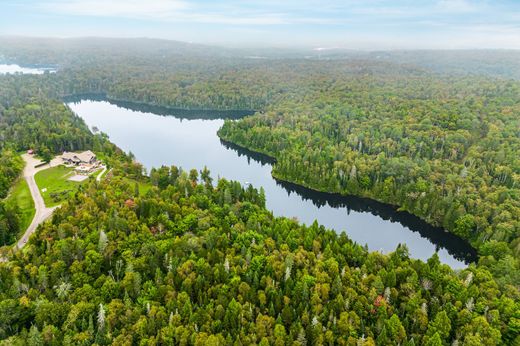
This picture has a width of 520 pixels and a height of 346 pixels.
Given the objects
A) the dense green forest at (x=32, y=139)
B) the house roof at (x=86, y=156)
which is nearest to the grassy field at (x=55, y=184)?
the house roof at (x=86, y=156)

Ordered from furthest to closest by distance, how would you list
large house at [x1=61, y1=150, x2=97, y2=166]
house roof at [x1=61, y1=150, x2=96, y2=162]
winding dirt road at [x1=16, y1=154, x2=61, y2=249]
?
house roof at [x1=61, y1=150, x2=96, y2=162]
large house at [x1=61, y1=150, x2=97, y2=166]
winding dirt road at [x1=16, y1=154, x2=61, y2=249]

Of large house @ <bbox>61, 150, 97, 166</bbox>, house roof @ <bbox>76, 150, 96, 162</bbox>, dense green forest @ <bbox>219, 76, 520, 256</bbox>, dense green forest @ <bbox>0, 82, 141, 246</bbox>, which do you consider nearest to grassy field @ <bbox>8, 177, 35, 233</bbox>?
dense green forest @ <bbox>0, 82, 141, 246</bbox>

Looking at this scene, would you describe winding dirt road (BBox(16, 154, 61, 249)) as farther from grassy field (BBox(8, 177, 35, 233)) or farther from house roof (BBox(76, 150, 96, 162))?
house roof (BBox(76, 150, 96, 162))

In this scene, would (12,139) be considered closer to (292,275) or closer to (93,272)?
(93,272)

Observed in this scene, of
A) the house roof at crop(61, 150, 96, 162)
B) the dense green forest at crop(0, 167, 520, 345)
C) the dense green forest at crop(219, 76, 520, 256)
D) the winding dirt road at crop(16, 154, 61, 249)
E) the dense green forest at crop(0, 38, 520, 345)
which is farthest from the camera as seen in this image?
the house roof at crop(61, 150, 96, 162)

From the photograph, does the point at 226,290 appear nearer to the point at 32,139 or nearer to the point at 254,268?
the point at 254,268

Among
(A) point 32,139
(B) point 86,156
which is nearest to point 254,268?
(B) point 86,156

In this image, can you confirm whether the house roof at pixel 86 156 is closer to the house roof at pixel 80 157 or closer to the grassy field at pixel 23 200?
the house roof at pixel 80 157
